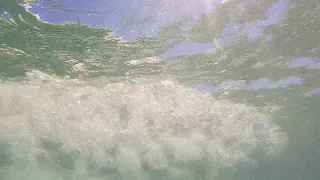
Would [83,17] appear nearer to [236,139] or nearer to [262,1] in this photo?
[262,1]

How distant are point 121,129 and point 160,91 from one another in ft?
18.9

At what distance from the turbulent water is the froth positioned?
0.08 metres

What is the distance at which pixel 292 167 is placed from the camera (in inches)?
1453

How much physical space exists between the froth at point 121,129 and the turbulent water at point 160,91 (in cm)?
8

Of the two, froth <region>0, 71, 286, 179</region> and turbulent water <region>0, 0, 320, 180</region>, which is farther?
froth <region>0, 71, 286, 179</region>

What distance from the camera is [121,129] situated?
20.5m

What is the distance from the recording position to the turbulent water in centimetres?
1104

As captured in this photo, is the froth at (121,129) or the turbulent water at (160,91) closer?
the turbulent water at (160,91)

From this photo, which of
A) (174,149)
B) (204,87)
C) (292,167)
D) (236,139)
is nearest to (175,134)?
(174,149)

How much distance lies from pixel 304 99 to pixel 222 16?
38.5ft

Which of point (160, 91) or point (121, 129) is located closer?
point (160, 91)

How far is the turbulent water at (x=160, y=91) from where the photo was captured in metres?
11.0

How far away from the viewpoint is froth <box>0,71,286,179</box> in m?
16.0

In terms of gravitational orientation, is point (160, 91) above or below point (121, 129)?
above
